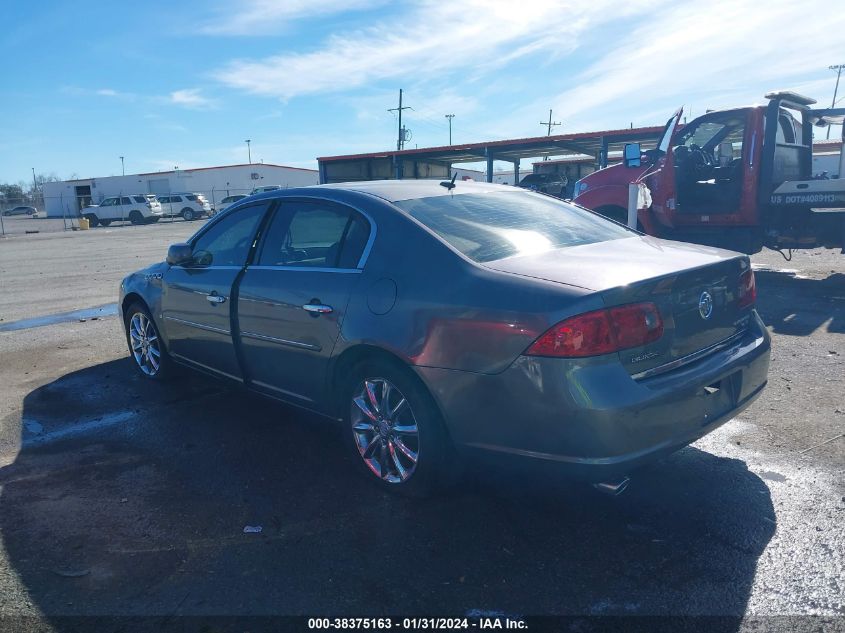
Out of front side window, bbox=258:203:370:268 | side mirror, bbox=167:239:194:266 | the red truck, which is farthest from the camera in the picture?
the red truck

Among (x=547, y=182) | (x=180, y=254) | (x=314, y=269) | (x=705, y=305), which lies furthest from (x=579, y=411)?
(x=547, y=182)

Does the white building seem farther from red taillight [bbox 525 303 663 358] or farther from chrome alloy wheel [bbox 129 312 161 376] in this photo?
red taillight [bbox 525 303 663 358]

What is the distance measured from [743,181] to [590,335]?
27.1ft

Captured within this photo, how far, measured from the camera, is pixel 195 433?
4.67 metres

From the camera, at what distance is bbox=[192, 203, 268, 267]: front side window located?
184 inches

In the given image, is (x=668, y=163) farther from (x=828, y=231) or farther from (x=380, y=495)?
(x=380, y=495)

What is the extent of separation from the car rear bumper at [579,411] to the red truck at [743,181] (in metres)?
7.33

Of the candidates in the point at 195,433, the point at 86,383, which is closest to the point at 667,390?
the point at 195,433

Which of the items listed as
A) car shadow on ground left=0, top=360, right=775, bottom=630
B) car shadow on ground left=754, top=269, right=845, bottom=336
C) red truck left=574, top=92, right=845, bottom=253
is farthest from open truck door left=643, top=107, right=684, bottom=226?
car shadow on ground left=0, top=360, right=775, bottom=630

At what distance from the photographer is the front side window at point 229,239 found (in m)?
4.67

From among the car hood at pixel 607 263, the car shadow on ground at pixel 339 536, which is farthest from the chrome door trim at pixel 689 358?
the car shadow on ground at pixel 339 536

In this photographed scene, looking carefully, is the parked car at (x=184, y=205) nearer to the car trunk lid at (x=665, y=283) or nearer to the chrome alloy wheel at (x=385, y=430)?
the chrome alloy wheel at (x=385, y=430)

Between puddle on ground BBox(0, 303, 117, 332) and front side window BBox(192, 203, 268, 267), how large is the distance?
4518mm

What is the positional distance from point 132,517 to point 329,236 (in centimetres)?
189
